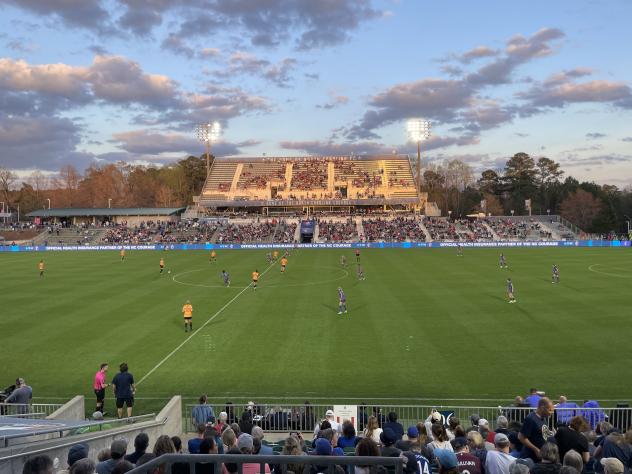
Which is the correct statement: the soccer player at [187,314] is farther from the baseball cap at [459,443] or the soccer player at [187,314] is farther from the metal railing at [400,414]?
the baseball cap at [459,443]

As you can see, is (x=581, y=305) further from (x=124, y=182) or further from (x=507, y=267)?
(x=124, y=182)

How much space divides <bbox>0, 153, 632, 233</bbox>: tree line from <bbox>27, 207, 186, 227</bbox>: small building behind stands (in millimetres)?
33981

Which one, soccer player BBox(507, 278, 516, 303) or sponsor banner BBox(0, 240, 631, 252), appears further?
sponsor banner BBox(0, 240, 631, 252)

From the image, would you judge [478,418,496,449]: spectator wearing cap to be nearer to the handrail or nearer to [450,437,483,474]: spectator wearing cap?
[450,437,483,474]: spectator wearing cap

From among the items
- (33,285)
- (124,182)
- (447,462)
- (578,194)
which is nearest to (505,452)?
(447,462)

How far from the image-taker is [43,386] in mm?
17125

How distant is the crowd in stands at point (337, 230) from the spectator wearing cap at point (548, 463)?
72.4 meters

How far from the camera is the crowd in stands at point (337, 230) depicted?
7988 cm

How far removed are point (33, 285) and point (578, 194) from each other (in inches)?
4153

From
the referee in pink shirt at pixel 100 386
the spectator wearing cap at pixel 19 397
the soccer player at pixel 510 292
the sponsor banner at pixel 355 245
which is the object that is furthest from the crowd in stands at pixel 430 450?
the sponsor banner at pixel 355 245

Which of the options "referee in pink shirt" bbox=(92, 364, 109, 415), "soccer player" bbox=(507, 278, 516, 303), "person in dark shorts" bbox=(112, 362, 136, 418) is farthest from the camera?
"soccer player" bbox=(507, 278, 516, 303)

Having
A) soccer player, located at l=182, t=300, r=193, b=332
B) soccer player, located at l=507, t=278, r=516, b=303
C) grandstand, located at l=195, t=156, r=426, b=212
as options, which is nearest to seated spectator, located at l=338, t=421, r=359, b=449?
soccer player, located at l=182, t=300, r=193, b=332

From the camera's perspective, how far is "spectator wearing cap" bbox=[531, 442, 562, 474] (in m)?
5.97

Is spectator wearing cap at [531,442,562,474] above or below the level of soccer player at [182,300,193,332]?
above
